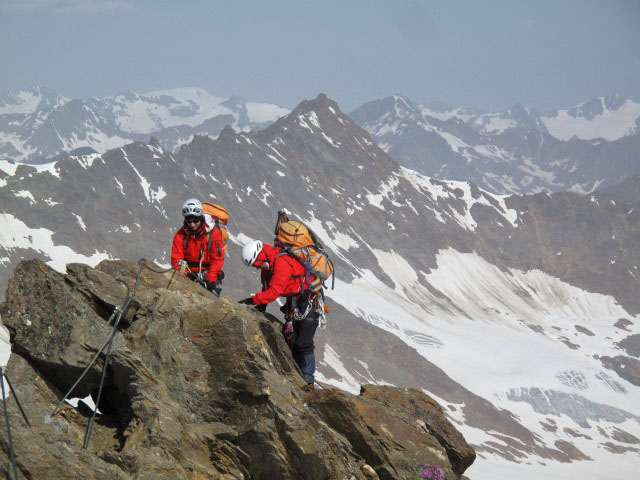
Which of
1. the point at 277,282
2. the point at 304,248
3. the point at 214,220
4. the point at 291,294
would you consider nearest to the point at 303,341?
the point at 291,294

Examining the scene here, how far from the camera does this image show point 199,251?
16562 millimetres

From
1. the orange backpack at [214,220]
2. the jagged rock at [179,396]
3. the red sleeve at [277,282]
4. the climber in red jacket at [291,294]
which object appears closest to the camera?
the jagged rock at [179,396]

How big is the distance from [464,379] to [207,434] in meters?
189

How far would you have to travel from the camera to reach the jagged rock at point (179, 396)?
10.4 meters

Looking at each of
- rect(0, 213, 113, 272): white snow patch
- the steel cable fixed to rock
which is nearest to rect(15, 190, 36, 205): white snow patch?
rect(0, 213, 113, 272): white snow patch

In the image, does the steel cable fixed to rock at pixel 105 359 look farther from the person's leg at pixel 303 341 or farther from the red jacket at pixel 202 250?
the person's leg at pixel 303 341

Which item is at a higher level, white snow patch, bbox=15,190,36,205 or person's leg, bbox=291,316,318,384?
person's leg, bbox=291,316,318,384

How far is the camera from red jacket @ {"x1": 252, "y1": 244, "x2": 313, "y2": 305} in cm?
1442

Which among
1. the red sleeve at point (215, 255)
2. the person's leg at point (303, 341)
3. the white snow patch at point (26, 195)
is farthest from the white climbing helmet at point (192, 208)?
the white snow patch at point (26, 195)

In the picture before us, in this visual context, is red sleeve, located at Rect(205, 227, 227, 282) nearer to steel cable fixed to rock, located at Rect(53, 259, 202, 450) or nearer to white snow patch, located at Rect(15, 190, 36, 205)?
steel cable fixed to rock, located at Rect(53, 259, 202, 450)

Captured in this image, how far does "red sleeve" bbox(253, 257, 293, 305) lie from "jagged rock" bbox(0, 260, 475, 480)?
3.15 feet

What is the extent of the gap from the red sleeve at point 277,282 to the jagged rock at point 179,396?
959 mm

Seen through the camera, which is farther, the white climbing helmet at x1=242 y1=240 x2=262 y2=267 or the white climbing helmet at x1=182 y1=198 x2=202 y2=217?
the white climbing helmet at x1=182 y1=198 x2=202 y2=217

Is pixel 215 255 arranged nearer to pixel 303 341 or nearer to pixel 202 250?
pixel 202 250
